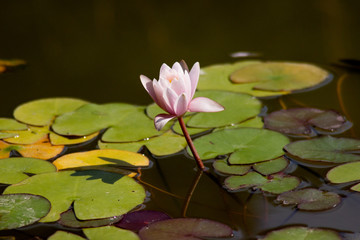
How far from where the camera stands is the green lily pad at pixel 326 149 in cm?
170

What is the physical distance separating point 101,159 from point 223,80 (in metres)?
0.97

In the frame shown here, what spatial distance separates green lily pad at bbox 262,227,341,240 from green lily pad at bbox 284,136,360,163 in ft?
1.46

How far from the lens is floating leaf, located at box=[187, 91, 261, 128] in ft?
6.71

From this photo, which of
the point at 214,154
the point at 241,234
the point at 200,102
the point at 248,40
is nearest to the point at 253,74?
the point at 248,40

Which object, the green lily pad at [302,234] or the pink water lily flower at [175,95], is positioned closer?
the green lily pad at [302,234]

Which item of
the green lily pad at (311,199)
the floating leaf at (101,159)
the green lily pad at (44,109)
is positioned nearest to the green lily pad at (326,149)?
the green lily pad at (311,199)

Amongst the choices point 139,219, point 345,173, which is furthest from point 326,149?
point 139,219

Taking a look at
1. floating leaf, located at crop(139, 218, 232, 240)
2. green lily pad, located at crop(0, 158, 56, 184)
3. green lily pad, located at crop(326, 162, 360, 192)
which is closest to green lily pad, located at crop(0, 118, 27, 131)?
green lily pad, located at crop(0, 158, 56, 184)

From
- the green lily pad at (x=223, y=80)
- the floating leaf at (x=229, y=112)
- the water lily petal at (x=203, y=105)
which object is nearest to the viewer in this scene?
the water lily petal at (x=203, y=105)

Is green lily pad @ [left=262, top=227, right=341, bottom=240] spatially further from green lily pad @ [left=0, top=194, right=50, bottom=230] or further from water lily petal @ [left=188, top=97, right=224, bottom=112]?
green lily pad @ [left=0, top=194, right=50, bottom=230]

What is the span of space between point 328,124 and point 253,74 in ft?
2.24

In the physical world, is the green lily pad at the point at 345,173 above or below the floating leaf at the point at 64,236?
above

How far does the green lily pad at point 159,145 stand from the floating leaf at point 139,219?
412 mm

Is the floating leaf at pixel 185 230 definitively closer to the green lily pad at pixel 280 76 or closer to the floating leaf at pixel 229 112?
the floating leaf at pixel 229 112
